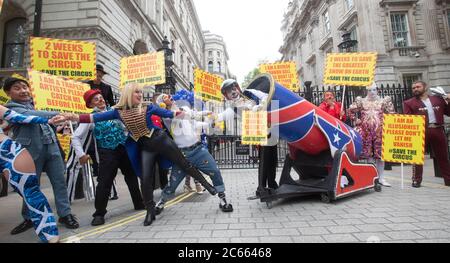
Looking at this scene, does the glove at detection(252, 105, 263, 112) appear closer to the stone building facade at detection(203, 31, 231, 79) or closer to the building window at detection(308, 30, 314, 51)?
the building window at detection(308, 30, 314, 51)

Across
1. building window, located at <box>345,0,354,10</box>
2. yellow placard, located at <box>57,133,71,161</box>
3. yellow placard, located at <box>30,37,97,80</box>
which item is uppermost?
building window, located at <box>345,0,354,10</box>

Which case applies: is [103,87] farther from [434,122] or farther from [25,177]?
[434,122]

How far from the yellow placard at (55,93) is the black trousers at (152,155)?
1.83m

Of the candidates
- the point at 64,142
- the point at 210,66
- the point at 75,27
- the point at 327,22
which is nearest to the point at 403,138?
the point at 64,142

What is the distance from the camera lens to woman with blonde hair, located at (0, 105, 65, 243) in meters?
2.73

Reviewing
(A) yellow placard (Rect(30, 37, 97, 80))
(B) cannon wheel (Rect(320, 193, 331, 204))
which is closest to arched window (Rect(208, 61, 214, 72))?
(A) yellow placard (Rect(30, 37, 97, 80))

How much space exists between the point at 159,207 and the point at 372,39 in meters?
21.4

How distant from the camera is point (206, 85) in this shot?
27.7ft

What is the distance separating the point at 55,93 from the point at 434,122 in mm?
7362

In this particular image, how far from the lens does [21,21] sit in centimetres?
1562

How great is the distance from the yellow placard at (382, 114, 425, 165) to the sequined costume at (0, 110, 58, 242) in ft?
Answer: 19.3

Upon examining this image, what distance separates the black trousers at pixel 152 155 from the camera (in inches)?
147
